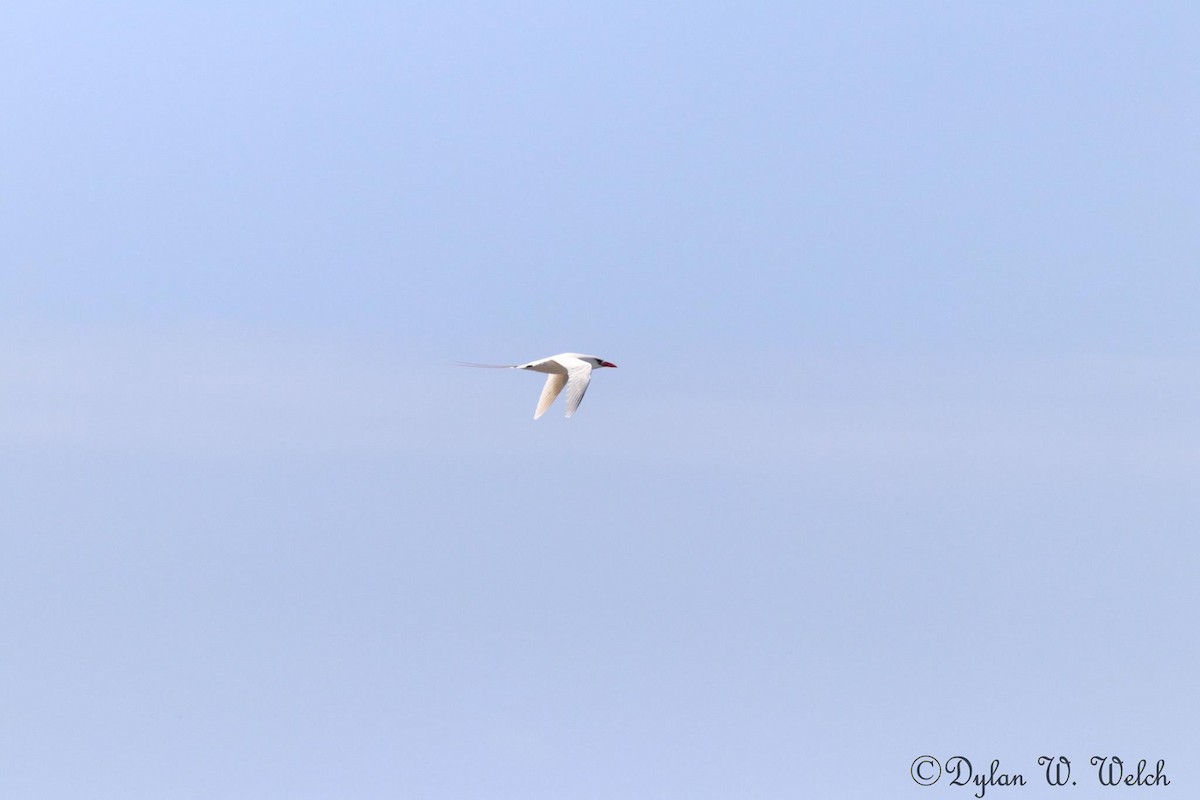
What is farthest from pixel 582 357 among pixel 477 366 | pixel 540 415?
pixel 477 366

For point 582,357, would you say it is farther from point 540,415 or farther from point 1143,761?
point 1143,761

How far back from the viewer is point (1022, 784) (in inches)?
3632

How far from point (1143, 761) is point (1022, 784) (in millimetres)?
3786

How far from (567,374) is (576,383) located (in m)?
1.37

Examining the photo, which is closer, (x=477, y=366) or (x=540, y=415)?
(x=477, y=366)

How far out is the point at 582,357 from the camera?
91.9 meters

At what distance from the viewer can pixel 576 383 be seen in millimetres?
89500

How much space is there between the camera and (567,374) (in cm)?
9081

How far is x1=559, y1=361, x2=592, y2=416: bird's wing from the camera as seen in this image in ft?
291

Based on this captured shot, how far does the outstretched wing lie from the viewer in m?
88.6

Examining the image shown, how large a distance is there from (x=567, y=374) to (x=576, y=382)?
4.27 feet

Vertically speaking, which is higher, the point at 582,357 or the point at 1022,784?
the point at 582,357

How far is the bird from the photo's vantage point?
8894 cm

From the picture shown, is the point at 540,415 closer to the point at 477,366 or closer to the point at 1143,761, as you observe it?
the point at 477,366
